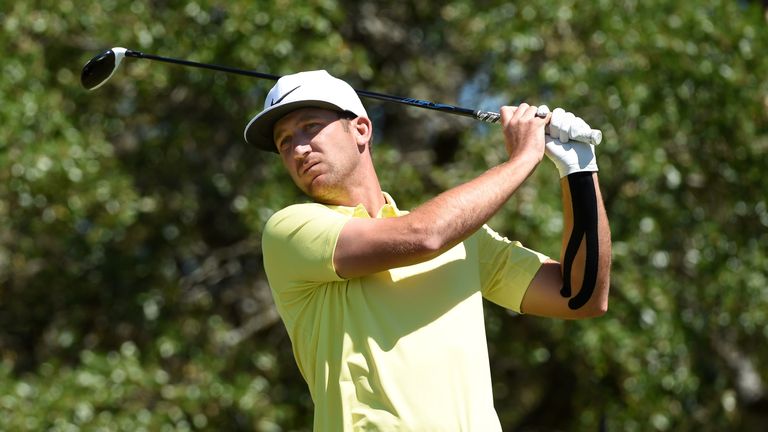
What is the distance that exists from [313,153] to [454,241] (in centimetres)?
47

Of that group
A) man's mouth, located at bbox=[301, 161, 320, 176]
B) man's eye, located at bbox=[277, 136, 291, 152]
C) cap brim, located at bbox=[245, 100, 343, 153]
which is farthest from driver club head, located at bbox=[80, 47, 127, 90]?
man's mouth, located at bbox=[301, 161, 320, 176]

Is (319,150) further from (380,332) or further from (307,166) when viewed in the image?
(380,332)

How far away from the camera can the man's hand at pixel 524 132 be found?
9.66 ft

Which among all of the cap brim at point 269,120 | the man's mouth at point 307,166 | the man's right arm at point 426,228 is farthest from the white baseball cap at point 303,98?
the man's right arm at point 426,228

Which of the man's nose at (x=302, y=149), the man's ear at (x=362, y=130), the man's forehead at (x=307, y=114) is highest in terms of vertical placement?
the man's forehead at (x=307, y=114)

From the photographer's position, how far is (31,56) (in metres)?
7.30

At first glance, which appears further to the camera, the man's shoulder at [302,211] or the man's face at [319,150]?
the man's face at [319,150]

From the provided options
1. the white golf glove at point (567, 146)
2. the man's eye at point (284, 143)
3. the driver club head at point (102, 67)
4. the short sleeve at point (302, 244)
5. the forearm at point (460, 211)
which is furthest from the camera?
the driver club head at point (102, 67)

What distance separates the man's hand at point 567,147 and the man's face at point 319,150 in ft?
1.56

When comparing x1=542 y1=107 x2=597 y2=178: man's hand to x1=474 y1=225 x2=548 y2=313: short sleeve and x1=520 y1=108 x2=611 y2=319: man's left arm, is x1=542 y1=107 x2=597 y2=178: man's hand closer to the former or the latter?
x1=520 y1=108 x2=611 y2=319: man's left arm

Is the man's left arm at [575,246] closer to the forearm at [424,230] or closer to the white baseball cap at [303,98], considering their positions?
the forearm at [424,230]

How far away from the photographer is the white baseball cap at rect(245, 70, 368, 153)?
310cm

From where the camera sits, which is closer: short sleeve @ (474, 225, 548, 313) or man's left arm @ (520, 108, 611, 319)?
man's left arm @ (520, 108, 611, 319)

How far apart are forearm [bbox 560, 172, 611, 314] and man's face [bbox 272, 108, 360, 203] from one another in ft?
1.73
